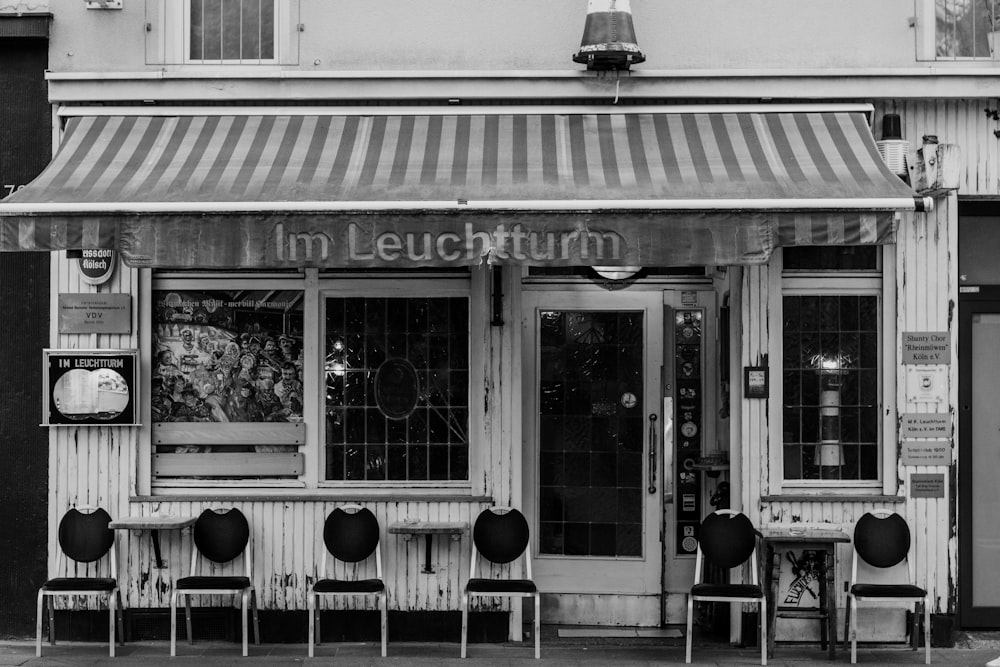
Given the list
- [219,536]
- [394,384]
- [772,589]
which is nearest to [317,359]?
[394,384]

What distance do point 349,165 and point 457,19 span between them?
149 centimetres

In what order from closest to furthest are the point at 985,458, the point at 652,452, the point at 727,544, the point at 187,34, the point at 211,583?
the point at 211,583 < the point at 727,544 < the point at 187,34 < the point at 985,458 < the point at 652,452

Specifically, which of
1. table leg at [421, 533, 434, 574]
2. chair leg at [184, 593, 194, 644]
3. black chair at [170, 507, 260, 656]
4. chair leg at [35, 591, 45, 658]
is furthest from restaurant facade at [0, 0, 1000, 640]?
chair leg at [35, 591, 45, 658]

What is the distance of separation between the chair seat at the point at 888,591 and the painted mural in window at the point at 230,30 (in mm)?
5630

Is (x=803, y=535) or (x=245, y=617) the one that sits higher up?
(x=803, y=535)

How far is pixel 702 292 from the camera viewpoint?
9562mm

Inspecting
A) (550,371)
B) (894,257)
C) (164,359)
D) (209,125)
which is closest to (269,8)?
(209,125)

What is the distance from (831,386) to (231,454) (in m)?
4.36

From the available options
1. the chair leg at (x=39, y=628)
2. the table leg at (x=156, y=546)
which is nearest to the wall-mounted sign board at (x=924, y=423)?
the table leg at (x=156, y=546)

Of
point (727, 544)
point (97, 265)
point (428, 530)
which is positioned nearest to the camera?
point (428, 530)

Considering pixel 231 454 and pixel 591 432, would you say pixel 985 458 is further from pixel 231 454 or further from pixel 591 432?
pixel 231 454

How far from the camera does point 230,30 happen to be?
9.06 metres

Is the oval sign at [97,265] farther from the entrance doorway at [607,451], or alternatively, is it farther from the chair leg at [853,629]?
the chair leg at [853,629]

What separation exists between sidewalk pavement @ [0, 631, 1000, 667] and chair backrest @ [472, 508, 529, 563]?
26.5 inches
